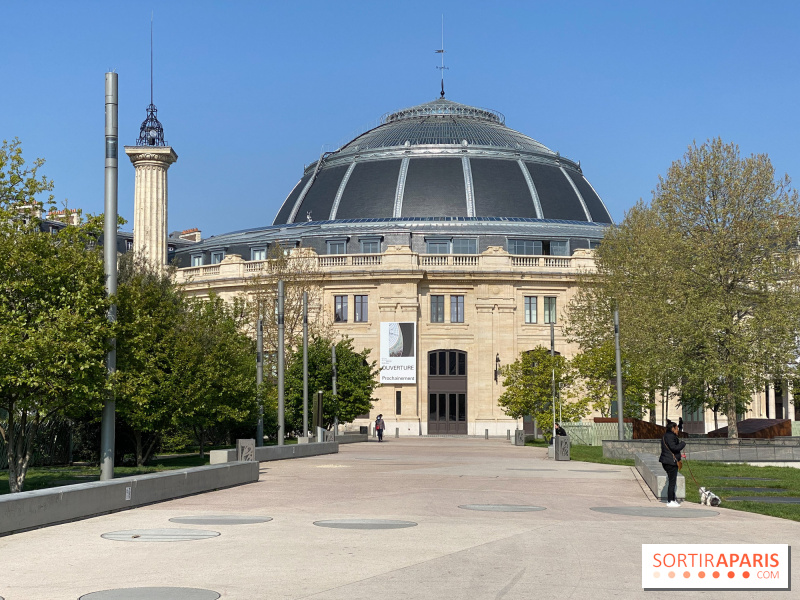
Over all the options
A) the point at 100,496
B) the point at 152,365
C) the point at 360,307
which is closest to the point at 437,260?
the point at 360,307

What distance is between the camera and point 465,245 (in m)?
77.9

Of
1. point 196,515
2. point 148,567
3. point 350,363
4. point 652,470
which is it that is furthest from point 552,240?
point 148,567

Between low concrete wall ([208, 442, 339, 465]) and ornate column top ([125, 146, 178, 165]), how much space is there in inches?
1600

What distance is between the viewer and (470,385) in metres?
74.5

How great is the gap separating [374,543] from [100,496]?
5953 mm

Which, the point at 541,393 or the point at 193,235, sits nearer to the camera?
the point at 541,393

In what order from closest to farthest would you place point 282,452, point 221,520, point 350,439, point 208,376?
1. point 221,520
2. point 208,376
3. point 282,452
4. point 350,439

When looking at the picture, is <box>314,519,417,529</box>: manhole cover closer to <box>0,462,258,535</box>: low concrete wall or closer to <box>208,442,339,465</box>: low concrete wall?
<box>0,462,258,535</box>: low concrete wall

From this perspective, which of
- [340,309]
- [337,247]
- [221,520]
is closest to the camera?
[221,520]

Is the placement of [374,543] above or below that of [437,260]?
below

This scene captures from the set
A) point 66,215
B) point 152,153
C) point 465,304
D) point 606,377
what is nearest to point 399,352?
point 465,304

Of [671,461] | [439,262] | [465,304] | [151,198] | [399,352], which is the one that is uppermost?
[151,198]

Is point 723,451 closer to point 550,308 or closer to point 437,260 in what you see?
point 550,308

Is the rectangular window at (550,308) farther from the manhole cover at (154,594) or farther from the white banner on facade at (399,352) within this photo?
the manhole cover at (154,594)
